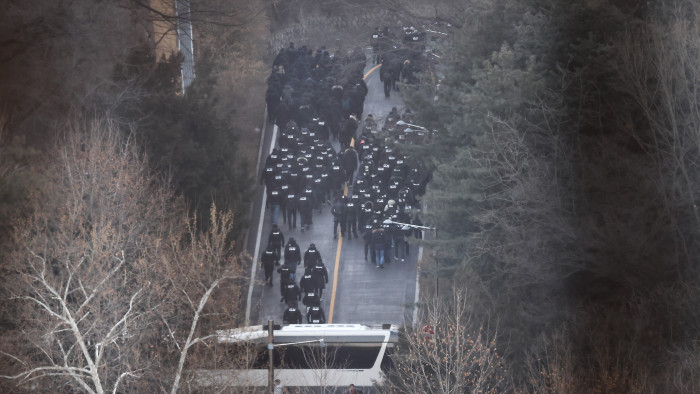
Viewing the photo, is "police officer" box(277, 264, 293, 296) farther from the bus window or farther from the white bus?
the bus window

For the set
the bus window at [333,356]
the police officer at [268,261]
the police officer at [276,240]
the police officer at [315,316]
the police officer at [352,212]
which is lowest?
the bus window at [333,356]

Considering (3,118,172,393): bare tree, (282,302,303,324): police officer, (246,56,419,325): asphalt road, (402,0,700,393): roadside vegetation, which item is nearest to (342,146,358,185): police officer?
(246,56,419,325): asphalt road

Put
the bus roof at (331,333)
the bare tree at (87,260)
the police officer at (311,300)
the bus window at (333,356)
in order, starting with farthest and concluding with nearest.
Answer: the police officer at (311,300), the bus roof at (331,333), the bus window at (333,356), the bare tree at (87,260)

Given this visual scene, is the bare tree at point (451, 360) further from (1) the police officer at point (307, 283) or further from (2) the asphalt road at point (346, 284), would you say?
(2) the asphalt road at point (346, 284)

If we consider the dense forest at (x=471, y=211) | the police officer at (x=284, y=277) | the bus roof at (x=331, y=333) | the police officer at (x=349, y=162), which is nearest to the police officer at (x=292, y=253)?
the police officer at (x=284, y=277)

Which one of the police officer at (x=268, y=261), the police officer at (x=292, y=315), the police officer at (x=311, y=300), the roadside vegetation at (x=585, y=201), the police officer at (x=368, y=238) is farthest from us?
the police officer at (x=368, y=238)

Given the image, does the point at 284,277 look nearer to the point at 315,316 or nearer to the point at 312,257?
the point at 312,257

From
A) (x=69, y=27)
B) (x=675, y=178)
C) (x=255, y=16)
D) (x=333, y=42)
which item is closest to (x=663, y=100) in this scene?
(x=675, y=178)
